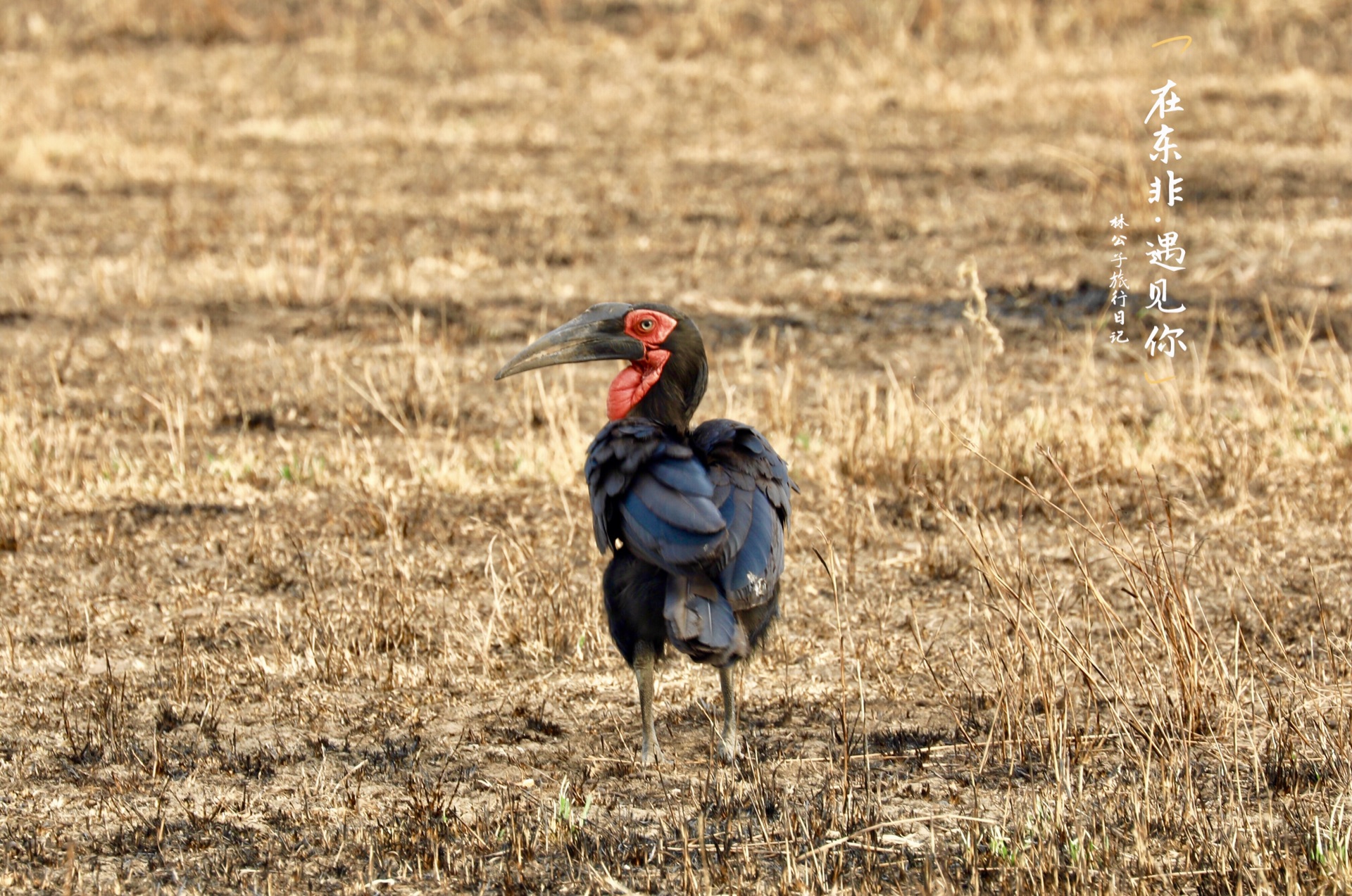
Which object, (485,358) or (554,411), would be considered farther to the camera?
(485,358)

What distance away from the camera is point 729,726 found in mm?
4336

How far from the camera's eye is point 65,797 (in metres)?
4.16

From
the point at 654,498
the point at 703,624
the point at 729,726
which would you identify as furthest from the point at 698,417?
the point at 703,624

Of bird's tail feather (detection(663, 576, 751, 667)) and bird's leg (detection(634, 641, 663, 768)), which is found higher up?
bird's tail feather (detection(663, 576, 751, 667))

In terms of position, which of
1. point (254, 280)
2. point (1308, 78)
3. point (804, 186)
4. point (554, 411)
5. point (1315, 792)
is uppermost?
point (1308, 78)

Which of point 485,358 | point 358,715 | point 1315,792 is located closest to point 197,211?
point 485,358

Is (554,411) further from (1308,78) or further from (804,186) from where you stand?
(1308,78)

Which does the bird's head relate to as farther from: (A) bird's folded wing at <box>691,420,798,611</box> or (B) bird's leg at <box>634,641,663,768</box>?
(B) bird's leg at <box>634,641,663,768</box>

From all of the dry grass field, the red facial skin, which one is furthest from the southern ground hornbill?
the dry grass field

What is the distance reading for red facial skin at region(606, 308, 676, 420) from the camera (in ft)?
14.3

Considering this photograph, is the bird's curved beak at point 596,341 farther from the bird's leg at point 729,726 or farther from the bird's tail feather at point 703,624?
the bird's leg at point 729,726

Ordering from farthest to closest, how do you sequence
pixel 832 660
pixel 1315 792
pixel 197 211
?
pixel 197 211
pixel 832 660
pixel 1315 792

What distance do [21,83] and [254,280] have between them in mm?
8747

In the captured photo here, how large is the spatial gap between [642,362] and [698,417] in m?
3.70
